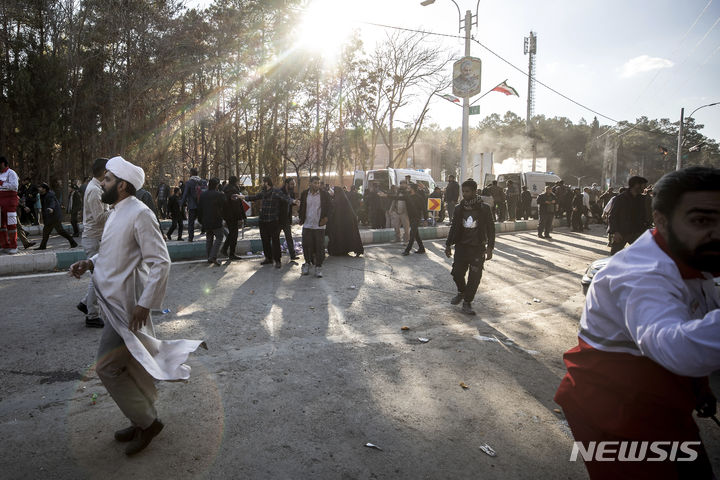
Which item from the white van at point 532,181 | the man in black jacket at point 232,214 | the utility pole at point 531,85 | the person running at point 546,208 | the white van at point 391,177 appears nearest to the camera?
the man in black jacket at point 232,214

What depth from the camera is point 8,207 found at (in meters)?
9.38

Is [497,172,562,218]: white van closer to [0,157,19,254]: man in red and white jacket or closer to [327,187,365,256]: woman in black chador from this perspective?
[327,187,365,256]: woman in black chador

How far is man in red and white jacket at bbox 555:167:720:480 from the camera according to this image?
1.39 metres

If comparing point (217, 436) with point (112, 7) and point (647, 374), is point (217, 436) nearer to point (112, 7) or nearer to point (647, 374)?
point (647, 374)

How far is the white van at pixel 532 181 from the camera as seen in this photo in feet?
78.0

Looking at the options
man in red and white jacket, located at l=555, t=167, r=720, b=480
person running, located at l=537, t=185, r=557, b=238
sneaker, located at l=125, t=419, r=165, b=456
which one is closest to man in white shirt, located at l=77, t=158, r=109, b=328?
sneaker, located at l=125, t=419, r=165, b=456

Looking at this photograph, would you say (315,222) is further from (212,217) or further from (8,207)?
(8,207)

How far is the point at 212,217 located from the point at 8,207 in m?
4.23

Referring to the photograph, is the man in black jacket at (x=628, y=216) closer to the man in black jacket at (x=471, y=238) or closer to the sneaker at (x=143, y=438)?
the man in black jacket at (x=471, y=238)

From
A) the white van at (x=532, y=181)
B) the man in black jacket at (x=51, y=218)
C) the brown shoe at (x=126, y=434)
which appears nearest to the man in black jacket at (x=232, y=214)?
the man in black jacket at (x=51, y=218)

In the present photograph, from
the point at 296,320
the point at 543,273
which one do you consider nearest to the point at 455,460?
the point at 296,320

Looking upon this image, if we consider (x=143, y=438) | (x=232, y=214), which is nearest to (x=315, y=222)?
(x=232, y=214)

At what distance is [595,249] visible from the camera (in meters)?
13.2

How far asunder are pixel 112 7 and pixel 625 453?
2602 cm
